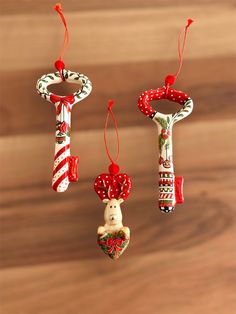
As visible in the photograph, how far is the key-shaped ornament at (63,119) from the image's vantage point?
34.7 inches

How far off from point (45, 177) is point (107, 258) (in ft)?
0.70

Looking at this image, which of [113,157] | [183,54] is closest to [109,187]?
[113,157]

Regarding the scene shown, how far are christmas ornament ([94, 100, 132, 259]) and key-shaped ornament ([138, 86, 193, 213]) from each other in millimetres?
72

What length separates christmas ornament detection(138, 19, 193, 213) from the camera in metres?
0.88

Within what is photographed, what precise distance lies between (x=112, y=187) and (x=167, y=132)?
161 mm

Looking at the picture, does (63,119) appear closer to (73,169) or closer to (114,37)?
(73,169)

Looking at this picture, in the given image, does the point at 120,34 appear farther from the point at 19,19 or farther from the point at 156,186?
the point at 156,186

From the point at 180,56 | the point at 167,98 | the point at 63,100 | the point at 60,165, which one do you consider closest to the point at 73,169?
the point at 60,165

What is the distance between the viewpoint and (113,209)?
2.84 ft

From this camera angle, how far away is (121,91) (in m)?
1.00

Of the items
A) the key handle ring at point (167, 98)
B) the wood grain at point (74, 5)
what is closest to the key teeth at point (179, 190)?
the key handle ring at point (167, 98)

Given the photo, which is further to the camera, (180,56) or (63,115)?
(180,56)

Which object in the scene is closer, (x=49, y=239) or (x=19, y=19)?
(x=49, y=239)

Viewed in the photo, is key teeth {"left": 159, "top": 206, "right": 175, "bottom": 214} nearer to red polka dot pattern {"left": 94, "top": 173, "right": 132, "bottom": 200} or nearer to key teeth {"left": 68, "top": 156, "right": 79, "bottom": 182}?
red polka dot pattern {"left": 94, "top": 173, "right": 132, "bottom": 200}
